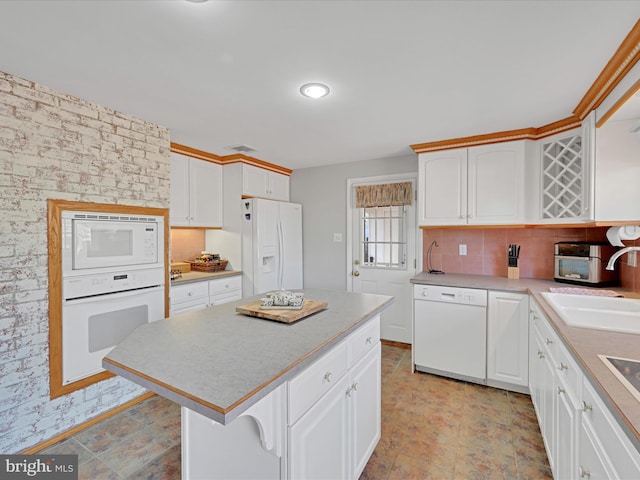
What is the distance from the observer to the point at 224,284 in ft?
11.2

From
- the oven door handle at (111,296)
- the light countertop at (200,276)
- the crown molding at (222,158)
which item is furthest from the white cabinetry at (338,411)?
the crown molding at (222,158)

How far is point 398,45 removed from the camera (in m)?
1.54

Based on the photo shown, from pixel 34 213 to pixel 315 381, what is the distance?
6.65 ft

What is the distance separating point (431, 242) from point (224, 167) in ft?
8.51

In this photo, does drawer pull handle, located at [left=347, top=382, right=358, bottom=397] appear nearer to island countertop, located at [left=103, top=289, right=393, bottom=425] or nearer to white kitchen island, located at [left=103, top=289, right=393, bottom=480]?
white kitchen island, located at [left=103, top=289, right=393, bottom=480]

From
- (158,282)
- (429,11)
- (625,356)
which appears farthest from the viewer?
(158,282)

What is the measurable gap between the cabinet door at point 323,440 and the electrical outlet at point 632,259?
2.33 metres

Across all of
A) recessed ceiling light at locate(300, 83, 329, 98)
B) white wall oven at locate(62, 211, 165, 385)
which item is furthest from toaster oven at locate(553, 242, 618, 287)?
white wall oven at locate(62, 211, 165, 385)

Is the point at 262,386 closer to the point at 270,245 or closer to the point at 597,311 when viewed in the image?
the point at 597,311

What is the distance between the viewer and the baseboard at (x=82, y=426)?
194 centimetres

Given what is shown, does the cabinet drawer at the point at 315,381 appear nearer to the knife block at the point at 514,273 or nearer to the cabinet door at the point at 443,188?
the cabinet door at the point at 443,188

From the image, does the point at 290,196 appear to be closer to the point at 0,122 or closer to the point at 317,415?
the point at 0,122

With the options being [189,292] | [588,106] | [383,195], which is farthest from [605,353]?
[189,292]

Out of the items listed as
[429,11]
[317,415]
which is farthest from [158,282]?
[429,11]
